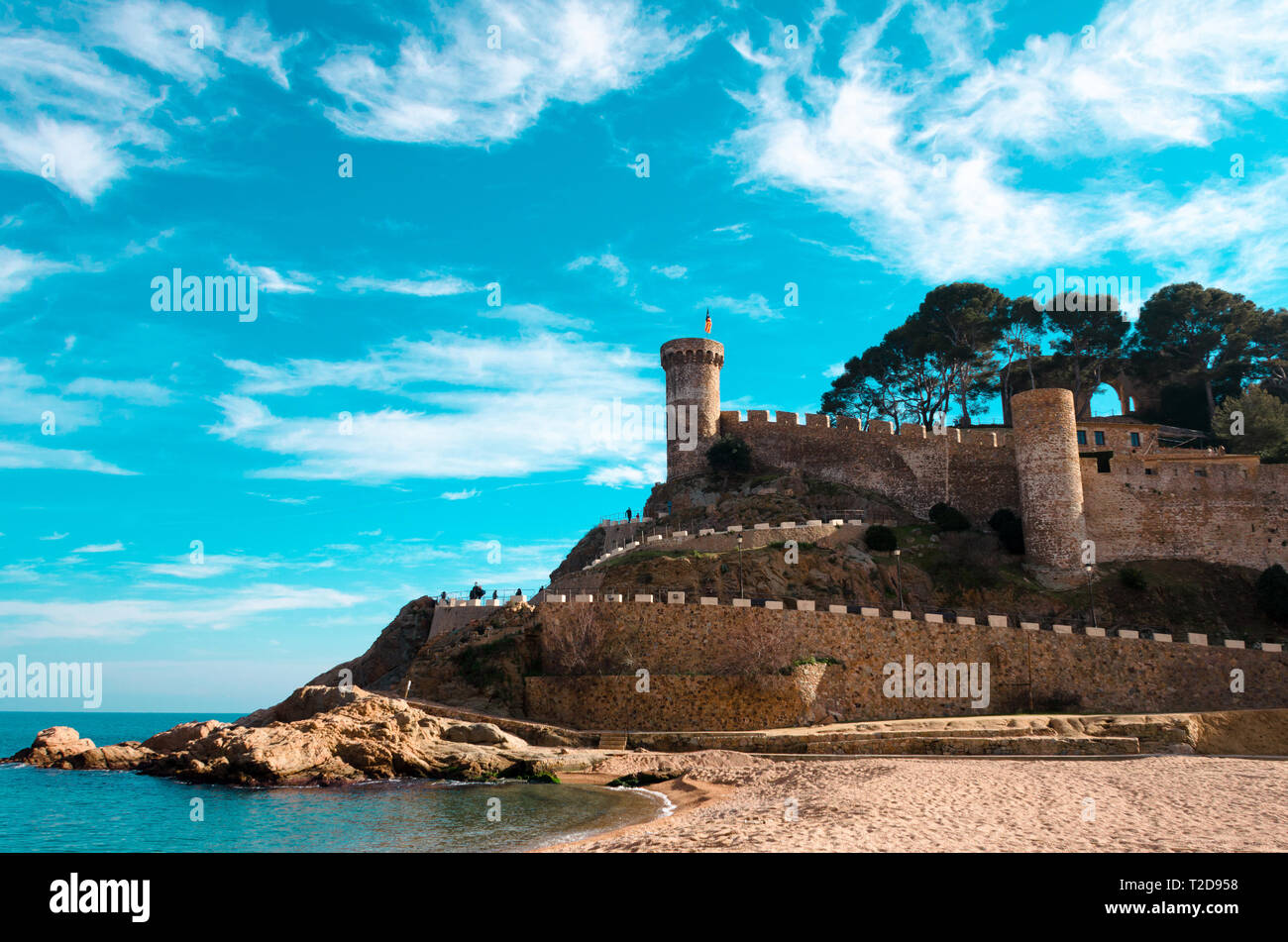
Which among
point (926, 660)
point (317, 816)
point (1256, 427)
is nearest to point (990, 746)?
point (926, 660)

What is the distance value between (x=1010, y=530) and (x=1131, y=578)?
17.6 ft

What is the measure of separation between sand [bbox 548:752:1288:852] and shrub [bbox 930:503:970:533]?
760 inches

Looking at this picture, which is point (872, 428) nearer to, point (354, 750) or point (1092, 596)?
point (1092, 596)

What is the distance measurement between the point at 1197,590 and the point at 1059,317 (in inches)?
876

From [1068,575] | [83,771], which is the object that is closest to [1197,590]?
[1068,575]

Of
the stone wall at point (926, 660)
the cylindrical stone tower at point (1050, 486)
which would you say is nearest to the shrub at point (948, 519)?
the cylindrical stone tower at point (1050, 486)

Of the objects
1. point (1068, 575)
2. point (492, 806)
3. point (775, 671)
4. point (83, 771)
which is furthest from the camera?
point (1068, 575)

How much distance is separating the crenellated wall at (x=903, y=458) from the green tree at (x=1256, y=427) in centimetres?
1065

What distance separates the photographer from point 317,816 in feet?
63.9

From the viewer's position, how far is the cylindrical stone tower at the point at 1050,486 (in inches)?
1453

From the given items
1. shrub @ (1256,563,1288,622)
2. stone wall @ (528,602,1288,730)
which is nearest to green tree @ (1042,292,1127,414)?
shrub @ (1256,563,1288,622)

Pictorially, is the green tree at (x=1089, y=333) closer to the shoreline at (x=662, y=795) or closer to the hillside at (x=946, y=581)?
the hillside at (x=946, y=581)
